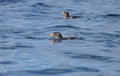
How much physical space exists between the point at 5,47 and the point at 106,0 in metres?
21.7

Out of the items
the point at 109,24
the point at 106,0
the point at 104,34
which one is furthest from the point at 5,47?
the point at 106,0

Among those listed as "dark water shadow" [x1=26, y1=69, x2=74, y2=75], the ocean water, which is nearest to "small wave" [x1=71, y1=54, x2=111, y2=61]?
the ocean water

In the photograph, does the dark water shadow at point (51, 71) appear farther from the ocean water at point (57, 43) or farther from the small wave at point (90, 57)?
the small wave at point (90, 57)

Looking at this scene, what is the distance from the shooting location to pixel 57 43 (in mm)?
16312

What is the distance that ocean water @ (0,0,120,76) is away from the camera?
12.0 meters

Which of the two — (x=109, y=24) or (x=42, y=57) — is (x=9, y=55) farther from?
(x=109, y=24)

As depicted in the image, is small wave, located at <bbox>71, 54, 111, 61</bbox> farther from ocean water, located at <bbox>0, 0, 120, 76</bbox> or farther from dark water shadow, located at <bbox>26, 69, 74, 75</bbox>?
dark water shadow, located at <bbox>26, 69, 74, 75</bbox>

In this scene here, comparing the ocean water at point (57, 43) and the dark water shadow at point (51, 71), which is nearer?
the dark water shadow at point (51, 71)

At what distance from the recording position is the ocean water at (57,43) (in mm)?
11953

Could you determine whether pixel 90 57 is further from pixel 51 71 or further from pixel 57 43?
pixel 57 43

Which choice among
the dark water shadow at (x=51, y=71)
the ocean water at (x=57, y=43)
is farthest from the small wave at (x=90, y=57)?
the dark water shadow at (x=51, y=71)

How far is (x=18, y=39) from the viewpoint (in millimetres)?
16547

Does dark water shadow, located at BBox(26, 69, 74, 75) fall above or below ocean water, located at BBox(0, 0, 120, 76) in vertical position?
above

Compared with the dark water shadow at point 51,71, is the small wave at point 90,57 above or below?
below
